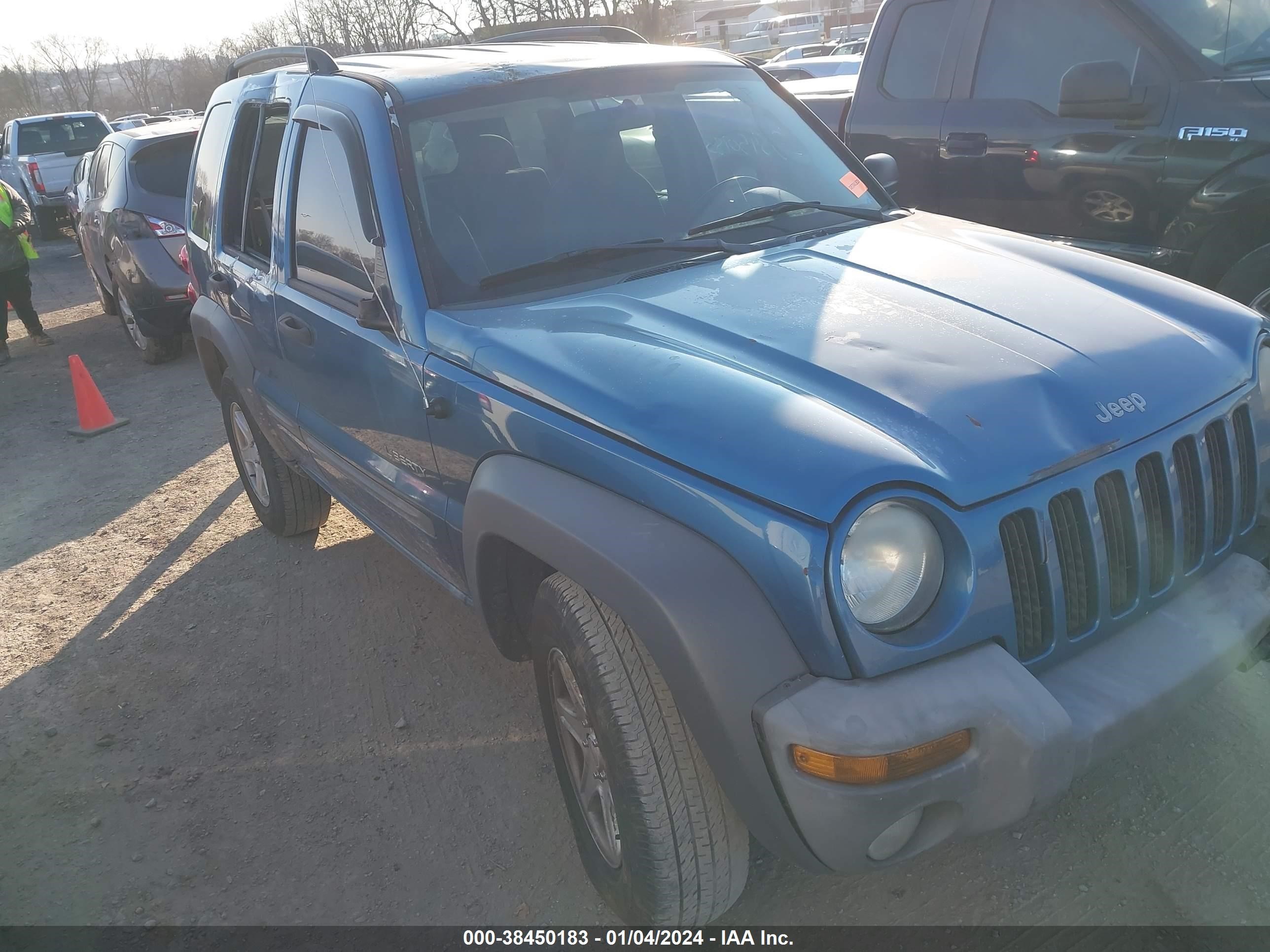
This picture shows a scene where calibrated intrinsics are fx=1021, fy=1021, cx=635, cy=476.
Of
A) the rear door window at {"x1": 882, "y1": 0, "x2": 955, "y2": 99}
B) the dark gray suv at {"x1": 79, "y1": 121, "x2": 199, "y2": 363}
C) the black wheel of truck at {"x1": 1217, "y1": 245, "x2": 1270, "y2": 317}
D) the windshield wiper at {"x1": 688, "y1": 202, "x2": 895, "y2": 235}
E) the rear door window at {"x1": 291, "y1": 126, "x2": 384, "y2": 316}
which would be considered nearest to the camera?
the rear door window at {"x1": 291, "y1": 126, "x2": 384, "y2": 316}

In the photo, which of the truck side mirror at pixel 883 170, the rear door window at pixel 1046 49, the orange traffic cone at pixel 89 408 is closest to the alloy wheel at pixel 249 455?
the orange traffic cone at pixel 89 408

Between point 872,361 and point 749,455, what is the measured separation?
44 cm

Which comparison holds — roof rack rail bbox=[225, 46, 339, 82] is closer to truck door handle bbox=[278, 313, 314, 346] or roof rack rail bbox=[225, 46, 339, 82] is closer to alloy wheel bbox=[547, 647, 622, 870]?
truck door handle bbox=[278, 313, 314, 346]

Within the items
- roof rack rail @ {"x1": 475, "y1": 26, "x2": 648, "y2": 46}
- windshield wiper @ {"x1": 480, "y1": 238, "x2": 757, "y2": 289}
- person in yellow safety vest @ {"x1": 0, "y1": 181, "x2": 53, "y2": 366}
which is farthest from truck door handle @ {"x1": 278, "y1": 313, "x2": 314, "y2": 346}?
person in yellow safety vest @ {"x1": 0, "y1": 181, "x2": 53, "y2": 366}

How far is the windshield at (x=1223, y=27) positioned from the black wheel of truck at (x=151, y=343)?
300 inches

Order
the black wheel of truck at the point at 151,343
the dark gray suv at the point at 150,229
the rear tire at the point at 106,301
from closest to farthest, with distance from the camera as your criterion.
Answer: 1. the dark gray suv at the point at 150,229
2. the black wheel of truck at the point at 151,343
3. the rear tire at the point at 106,301

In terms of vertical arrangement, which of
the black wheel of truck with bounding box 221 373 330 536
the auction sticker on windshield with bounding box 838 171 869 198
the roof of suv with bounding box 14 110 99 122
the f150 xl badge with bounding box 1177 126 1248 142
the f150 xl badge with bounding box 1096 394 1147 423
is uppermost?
the roof of suv with bounding box 14 110 99 122

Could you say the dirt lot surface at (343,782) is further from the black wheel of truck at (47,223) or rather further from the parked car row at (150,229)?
the black wheel of truck at (47,223)

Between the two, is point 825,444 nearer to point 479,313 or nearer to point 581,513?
point 581,513

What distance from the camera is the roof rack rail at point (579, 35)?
4082 millimetres

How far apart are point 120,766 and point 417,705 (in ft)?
3.26

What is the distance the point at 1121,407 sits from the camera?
209 centimetres
